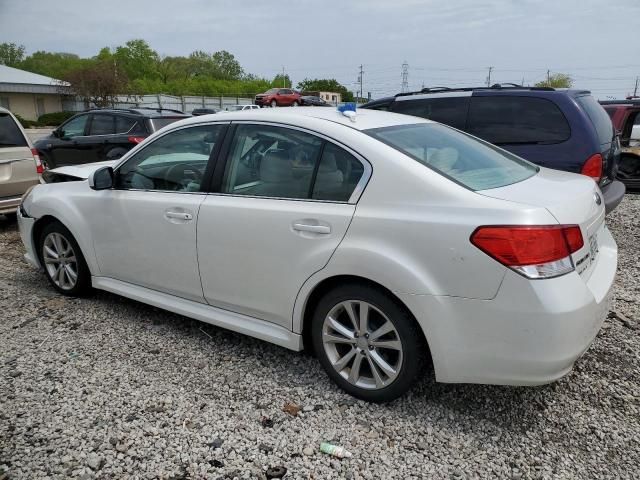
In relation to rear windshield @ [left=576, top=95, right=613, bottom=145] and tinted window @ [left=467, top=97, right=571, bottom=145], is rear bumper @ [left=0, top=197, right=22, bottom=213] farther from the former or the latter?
rear windshield @ [left=576, top=95, right=613, bottom=145]

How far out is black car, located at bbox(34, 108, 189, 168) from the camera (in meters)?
9.45

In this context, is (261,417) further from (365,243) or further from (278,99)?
(278,99)

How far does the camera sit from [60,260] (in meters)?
4.43

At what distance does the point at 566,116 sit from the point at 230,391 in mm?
4373

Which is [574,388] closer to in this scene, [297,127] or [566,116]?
[297,127]

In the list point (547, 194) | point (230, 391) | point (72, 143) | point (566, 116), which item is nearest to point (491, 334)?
point (547, 194)

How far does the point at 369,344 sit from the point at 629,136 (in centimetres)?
842

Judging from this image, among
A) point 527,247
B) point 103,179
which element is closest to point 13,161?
point 103,179

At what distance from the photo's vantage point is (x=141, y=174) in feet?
12.6

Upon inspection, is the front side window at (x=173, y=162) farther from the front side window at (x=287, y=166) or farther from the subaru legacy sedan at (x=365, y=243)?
the front side window at (x=287, y=166)

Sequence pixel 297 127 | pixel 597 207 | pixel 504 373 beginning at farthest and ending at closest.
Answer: pixel 297 127 < pixel 597 207 < pixel 504 373

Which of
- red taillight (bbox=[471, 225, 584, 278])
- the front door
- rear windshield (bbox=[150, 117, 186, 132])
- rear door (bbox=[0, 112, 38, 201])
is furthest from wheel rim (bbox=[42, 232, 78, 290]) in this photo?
rear windshield (bbox=[150, 117, 186, 132])

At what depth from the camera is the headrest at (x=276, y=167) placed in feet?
10.2

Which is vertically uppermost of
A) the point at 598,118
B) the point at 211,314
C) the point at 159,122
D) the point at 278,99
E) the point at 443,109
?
the point at 278,99
